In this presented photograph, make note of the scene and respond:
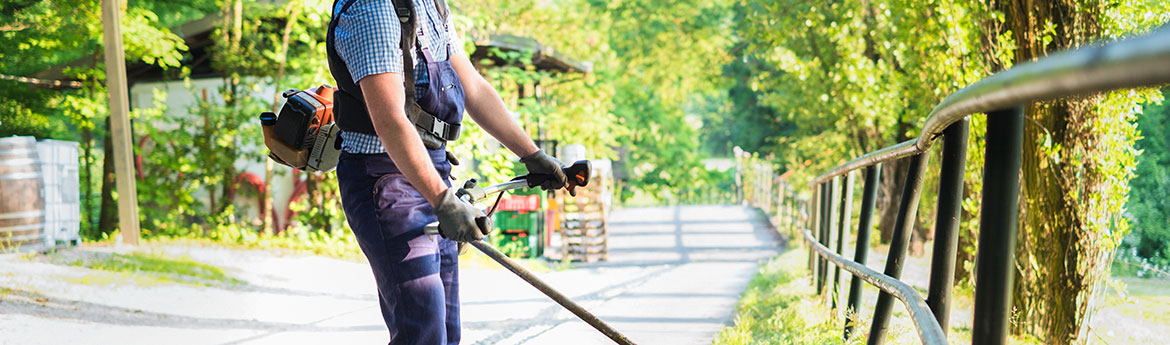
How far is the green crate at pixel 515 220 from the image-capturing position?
11.3 metres

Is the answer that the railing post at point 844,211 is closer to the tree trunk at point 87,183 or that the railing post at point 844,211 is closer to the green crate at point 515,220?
the green crate at point 515,220

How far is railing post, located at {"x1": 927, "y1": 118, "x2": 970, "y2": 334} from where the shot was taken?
5.63 ft

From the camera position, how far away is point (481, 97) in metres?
2.41

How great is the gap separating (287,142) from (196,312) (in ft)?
10.6

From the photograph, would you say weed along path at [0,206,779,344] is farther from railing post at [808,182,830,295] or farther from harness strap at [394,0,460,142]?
harness strap at [394,0,460,142]

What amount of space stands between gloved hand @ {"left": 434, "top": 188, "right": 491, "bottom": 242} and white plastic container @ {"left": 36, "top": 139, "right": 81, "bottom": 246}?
6.72 m

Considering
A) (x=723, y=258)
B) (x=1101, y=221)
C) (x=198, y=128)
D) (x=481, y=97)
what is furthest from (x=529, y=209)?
(x=481, y=97)

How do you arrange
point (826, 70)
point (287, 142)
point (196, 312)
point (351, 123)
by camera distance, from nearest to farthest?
point (351, 123) → point (287, 142) → point (196, 312) → point (826, 70)

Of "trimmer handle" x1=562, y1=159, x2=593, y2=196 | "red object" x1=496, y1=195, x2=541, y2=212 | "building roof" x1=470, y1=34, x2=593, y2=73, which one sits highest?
"building roof" x1=470, y1=34, x2=593, y2=73

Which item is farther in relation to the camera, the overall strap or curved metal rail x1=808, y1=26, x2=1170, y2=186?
the overall strap

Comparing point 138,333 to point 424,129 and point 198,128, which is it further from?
point 198,128

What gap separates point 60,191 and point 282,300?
3096mm

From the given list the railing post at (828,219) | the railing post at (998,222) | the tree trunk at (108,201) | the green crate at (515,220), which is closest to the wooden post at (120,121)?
the tree trunk at (108,201)

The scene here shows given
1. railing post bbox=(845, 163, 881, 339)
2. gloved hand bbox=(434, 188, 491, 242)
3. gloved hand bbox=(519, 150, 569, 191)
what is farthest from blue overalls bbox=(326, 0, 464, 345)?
railing post bbox=(845, 163, 881, 339)
